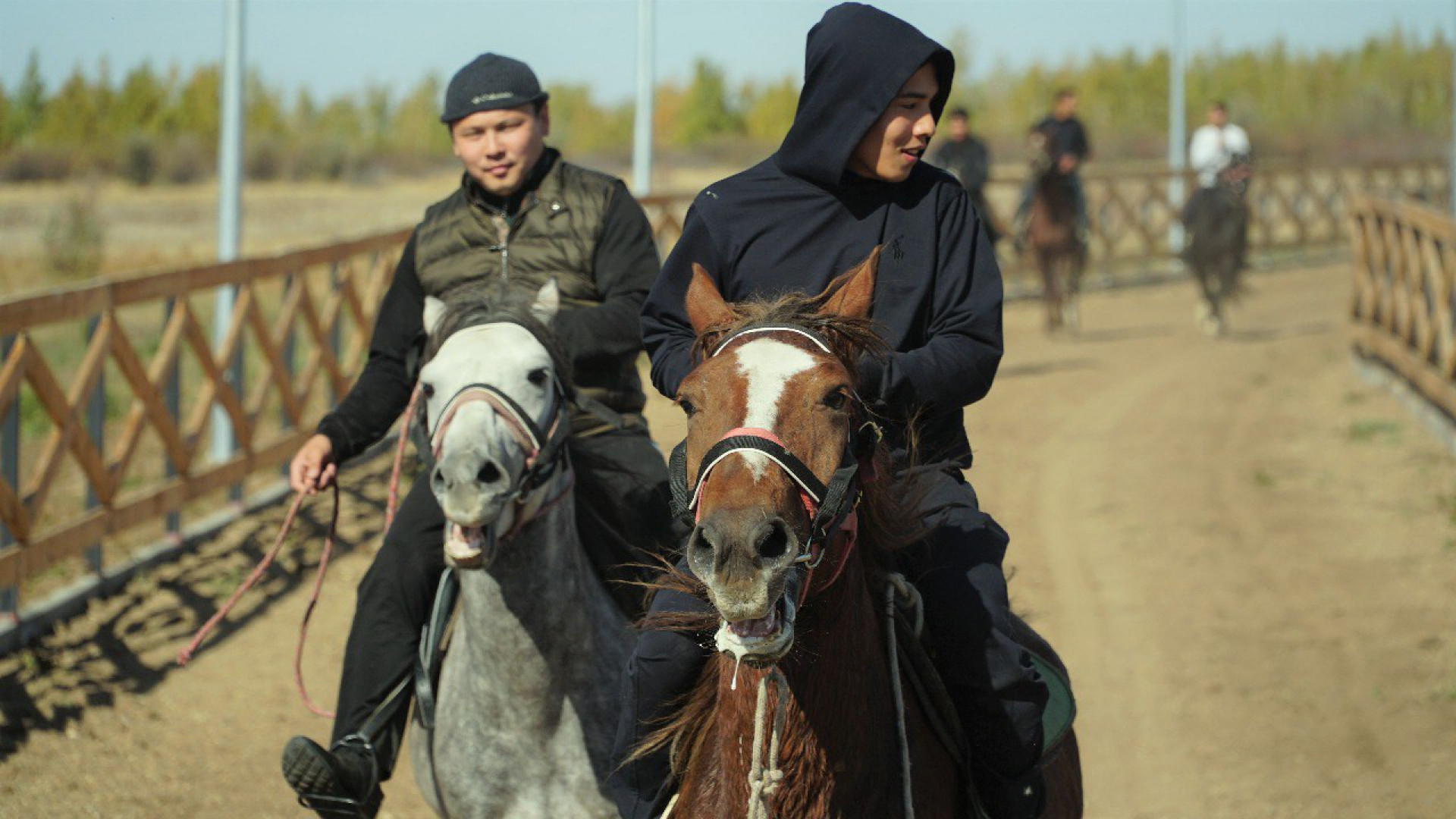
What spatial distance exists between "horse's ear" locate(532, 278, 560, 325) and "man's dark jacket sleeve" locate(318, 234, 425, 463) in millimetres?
452

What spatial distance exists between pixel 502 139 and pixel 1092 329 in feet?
53.1

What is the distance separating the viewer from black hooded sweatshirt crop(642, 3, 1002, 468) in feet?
11.7

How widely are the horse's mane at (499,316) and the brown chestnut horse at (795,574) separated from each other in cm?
138

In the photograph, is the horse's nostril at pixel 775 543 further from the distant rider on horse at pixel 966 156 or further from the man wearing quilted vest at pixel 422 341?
the distant rider on horse at pixel 966 156

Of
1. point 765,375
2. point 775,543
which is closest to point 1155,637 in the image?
point 765,375

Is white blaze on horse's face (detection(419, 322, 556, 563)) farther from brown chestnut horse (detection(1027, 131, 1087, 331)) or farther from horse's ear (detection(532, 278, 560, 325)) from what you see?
brown chestnut horse (detection(1027, 131, 1087, 331))

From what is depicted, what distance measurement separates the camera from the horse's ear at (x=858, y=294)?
125 inches

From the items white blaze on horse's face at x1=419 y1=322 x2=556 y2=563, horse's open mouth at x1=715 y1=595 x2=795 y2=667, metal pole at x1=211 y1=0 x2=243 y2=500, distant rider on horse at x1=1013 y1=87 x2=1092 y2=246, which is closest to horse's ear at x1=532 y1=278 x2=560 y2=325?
white blaze on horse's face at x1=419 y1=322 x2=556 y2=563

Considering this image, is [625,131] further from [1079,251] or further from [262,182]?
[1079,251]

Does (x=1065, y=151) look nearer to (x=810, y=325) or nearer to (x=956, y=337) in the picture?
(x=956, y=337)

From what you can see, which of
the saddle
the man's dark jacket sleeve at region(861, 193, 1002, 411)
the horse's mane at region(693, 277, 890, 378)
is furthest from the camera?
the saddle

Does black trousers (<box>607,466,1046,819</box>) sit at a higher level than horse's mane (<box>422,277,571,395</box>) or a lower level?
lower

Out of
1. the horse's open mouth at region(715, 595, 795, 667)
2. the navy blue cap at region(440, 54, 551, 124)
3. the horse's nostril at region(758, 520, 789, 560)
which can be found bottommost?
the horse's open mouth at region(715, 595, 795, 667)

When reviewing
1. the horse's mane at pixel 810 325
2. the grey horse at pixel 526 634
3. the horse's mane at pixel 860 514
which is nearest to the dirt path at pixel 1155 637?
the grey horse at pixel 526 634
